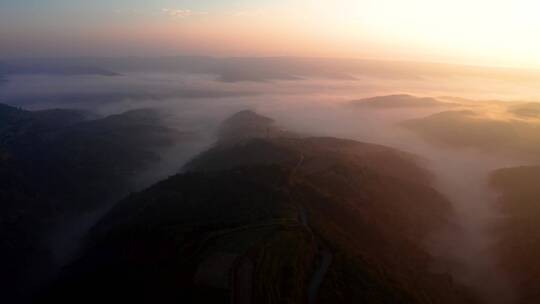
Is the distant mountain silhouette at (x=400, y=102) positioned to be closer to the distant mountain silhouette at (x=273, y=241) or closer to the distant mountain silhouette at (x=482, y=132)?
the distant mountain silhouette at (x=482, y=132)

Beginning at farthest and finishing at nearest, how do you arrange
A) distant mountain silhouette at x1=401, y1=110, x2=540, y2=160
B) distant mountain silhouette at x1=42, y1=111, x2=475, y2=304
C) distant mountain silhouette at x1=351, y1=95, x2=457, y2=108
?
distant mountain silhouette at x1=351, y1=95, x2=457, y2=108 → distant mountain silhouette at x1=401, y1=110, x2=540, y2=160 → distant mountain silhouette at x1=42, y1=111, x2=475, y2=304

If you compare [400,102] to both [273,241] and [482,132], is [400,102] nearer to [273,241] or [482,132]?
[482,132]

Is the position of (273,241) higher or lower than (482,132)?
lower

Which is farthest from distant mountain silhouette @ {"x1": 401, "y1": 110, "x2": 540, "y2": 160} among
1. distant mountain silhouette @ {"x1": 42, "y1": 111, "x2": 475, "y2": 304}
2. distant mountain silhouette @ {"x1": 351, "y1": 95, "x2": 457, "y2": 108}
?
distant mountain silhouette @ {"x1": 42, "y1": 111, "x2": 475, "y2": 304}

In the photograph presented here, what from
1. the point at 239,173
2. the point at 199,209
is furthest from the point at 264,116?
the point at 199,209

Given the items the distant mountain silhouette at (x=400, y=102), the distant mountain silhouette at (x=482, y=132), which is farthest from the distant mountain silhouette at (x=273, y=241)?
the distant mountain silhouette at (x=400, y=102)

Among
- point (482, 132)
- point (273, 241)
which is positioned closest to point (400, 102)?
point (482, 132)

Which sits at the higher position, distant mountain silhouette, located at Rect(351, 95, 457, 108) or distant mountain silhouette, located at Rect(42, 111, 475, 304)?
distant mountain silhouette, located at Rect(351, 95, 457, 108)

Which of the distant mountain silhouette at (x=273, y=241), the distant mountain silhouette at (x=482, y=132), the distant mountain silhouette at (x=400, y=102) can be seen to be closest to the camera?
the distant mountain silhouette at (x=273, y=241)

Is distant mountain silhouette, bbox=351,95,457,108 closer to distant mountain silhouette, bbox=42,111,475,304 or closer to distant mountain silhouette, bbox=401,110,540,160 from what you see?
distant mountain silhouette, bbox=401,110,540,160

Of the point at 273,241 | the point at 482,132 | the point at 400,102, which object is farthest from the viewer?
the point at 400,102

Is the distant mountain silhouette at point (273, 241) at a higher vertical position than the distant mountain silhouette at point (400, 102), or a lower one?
lower

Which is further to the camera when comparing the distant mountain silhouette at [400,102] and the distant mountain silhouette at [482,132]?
the distant mountain silhouette at [400,102]

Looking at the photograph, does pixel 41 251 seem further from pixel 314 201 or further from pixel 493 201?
pixel 493 201
